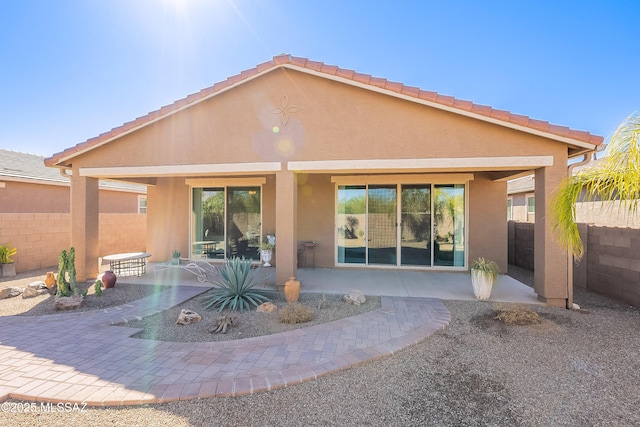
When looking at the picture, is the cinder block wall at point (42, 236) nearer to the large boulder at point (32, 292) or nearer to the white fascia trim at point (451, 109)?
the large boulder at point (32, 292)

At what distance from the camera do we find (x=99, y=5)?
8.76 meters

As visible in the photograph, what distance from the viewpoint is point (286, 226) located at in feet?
25.3

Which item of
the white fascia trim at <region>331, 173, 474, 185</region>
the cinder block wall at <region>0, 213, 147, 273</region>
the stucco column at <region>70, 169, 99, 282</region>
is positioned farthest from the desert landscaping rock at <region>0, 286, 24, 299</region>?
the white fascia trim at <region>331, 173, 474, 185</region>

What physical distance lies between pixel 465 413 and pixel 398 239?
7.51 meters

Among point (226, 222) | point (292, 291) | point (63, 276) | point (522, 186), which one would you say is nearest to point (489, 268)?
point (292, 291)

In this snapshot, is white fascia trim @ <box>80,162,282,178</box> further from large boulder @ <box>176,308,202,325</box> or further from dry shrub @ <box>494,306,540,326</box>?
dry shrub @ <box>494,306,540,326</box>

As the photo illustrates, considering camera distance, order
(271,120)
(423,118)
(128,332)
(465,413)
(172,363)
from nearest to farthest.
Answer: (465,413) → (172,363) → (128,332) → (423,118) → (271,120)

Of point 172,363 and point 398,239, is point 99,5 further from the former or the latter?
point 398,239

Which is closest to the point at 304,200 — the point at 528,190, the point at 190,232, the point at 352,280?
the point at 352,280

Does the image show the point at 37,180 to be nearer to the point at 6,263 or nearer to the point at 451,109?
the point at 6,263

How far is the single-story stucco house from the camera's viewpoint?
22.6 feet

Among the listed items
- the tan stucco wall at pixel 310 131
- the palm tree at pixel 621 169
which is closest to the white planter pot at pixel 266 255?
the tan stucco wall at pixel 310 131

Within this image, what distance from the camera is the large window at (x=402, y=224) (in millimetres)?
10320

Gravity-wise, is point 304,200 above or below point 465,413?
above
